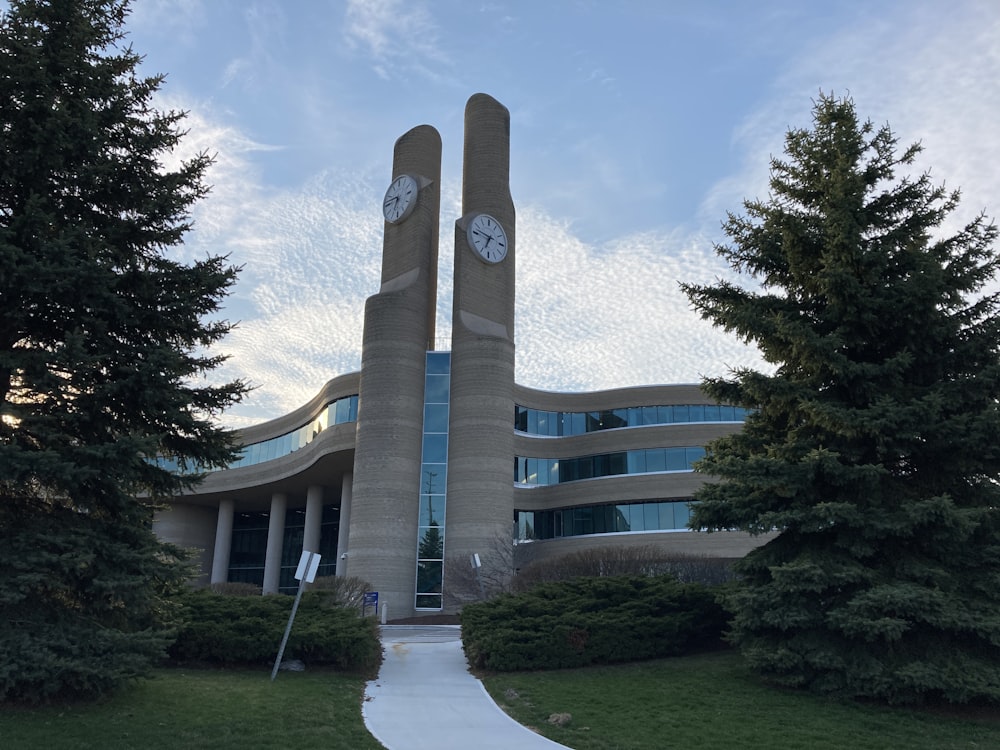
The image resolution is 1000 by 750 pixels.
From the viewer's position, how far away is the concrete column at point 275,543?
55.3m

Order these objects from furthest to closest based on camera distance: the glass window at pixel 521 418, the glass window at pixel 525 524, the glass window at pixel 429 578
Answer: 1. the glass window at pixel 521 418
2. the glass window at pixel 525 524
3. the glass window at pixel 429 578

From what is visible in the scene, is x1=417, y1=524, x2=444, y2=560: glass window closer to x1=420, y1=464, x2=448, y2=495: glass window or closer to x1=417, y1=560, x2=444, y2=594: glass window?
x1=417, y1=560, x2=444, y2=594: glass window

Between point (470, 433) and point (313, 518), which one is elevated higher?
point (470, 433)

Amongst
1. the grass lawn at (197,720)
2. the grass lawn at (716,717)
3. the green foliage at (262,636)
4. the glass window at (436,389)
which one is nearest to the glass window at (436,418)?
the glass window at (436,389)

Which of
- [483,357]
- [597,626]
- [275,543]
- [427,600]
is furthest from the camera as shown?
[275,543]

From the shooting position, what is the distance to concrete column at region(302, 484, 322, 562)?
5175cm

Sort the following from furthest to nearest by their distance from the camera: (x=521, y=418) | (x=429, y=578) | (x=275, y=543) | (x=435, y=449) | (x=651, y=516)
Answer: (x=275, y=543), (x=521, y=418), (x=651, y=516), (x=435, y=449), (x=429, y=578)

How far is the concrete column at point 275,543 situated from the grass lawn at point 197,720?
43.7m

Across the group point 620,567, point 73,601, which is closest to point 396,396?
point 620,567

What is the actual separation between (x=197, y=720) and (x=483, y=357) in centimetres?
3114

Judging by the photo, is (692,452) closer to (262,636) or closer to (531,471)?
(531,471)

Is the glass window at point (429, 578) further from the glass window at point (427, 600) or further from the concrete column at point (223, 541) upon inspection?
the concrete column at point (223, 541)

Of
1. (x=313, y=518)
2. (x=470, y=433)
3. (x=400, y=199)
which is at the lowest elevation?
(x=313, y=518)

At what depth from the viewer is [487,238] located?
143 ft
